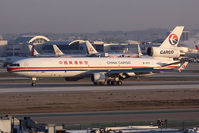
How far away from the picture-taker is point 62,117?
3628 cm

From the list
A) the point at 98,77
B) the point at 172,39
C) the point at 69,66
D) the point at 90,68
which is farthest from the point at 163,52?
the point at 69,66

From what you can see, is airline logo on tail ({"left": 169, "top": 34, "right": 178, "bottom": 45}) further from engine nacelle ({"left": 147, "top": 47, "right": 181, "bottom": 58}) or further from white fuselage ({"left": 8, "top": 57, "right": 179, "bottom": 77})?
white fuselage ({"left": 8, "top": 57, "right": 179, "bottom": 77})

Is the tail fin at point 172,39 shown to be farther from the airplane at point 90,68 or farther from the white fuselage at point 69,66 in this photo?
the white fuselage at point 69,66

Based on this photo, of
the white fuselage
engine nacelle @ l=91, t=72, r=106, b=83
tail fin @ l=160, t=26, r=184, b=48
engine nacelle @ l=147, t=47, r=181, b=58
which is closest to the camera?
the white fuselage

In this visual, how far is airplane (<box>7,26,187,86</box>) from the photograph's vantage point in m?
61.5

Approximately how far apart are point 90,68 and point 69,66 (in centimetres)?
311

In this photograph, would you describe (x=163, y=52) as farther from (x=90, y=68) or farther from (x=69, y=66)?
(x=69, y=66)

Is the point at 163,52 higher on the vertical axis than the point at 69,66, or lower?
higher

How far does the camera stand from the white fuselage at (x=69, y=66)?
61.3 meters

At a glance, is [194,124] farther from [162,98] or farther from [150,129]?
[162,98]

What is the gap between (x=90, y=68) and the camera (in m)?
64.2

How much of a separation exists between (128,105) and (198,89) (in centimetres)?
1756

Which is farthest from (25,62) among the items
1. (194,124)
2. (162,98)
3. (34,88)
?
(194,124)

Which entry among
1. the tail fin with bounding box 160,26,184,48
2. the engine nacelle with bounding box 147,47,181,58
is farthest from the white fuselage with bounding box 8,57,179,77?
the tail fin with bounding box 160,26,184,48
